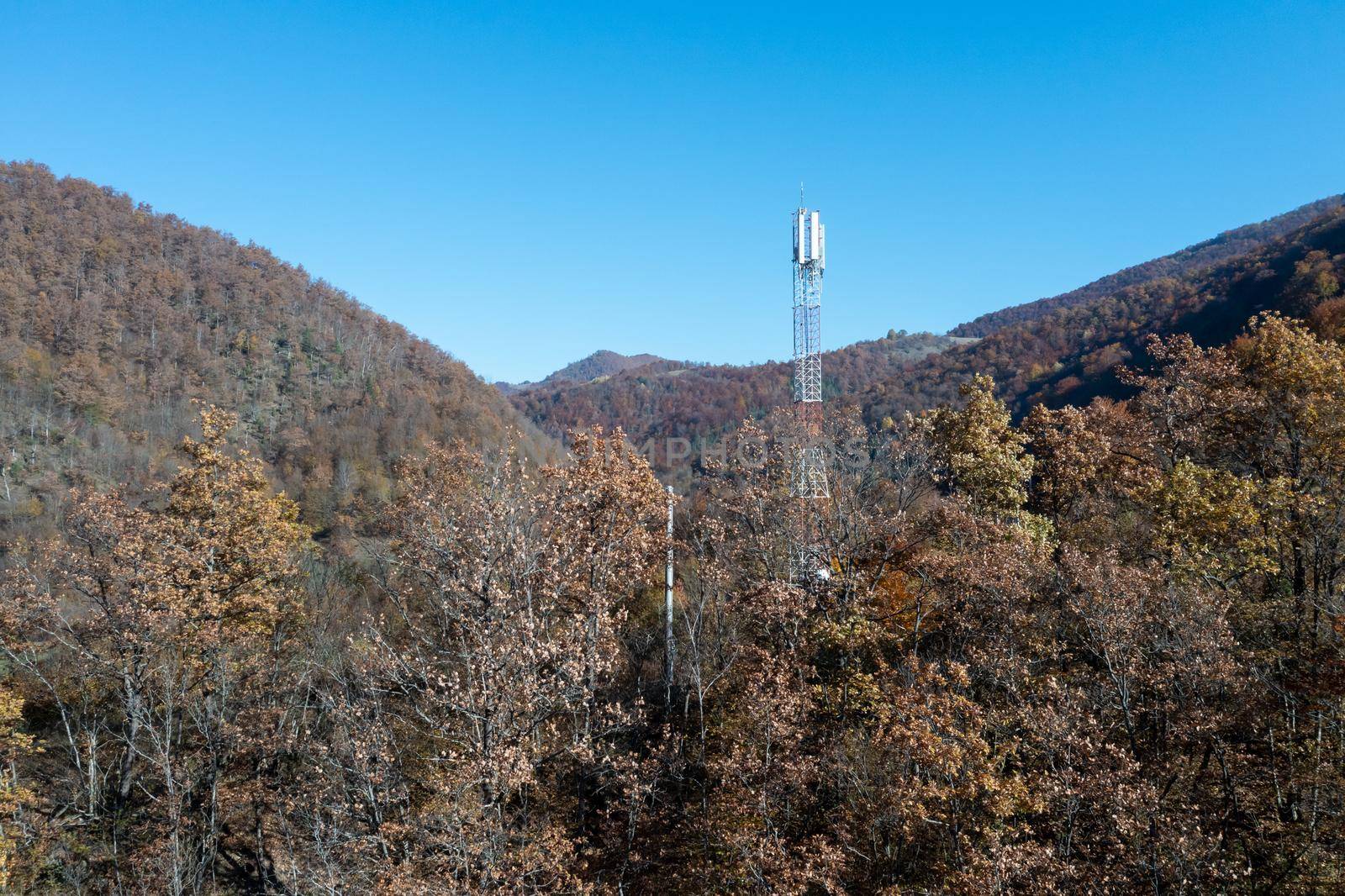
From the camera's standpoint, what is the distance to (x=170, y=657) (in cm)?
2019

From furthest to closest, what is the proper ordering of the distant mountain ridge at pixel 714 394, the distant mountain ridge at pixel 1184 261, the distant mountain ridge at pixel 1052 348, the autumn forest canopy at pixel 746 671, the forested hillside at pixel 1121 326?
the distant mountain ridge at pixel 714 394 < the distant mountain ridge at pixel 1184 261 < the distant mountain ridge at pixel 1052 348 < the forested hillside at pixel 1121 326 < the autumn forest canopy at pixel 746 671

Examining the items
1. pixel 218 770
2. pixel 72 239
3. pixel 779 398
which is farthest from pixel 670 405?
pixel 218 770

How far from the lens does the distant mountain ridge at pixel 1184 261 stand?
130375 millimetres

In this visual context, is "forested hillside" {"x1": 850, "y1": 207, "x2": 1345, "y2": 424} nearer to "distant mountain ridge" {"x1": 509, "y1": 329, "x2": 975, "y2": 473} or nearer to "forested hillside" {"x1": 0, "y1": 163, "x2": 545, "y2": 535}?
"distant mountain ridge" {"x1": 509, "y1": 329, "x2": 975, "y2": 473}

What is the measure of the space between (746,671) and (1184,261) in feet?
572

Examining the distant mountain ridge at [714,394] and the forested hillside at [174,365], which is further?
the distant mountain ridge at [714,394]

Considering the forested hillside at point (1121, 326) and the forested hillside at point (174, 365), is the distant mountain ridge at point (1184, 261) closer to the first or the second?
the forested hillside at point (1121, 326)

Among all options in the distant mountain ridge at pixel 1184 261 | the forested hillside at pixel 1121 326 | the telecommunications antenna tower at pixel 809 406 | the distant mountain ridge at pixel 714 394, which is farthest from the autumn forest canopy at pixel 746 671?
the distant mountain ridge at pixel 1184 261

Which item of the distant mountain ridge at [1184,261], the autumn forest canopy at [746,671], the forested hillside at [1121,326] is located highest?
the distant mountain ridge at [1184,261]

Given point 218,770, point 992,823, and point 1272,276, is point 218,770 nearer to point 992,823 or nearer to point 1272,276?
point 992,823

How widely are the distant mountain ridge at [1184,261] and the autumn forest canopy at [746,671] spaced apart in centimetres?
12139

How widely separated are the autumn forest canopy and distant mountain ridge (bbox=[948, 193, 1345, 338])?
121385 millimetres

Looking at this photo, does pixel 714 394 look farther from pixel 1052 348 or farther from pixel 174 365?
pixel 174 365

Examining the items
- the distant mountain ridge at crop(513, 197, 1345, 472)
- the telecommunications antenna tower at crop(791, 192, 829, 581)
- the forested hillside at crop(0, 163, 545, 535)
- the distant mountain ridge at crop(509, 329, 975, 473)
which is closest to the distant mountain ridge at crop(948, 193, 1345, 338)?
the distant mountain ridge at crop(513, 197, 1345, 472)
